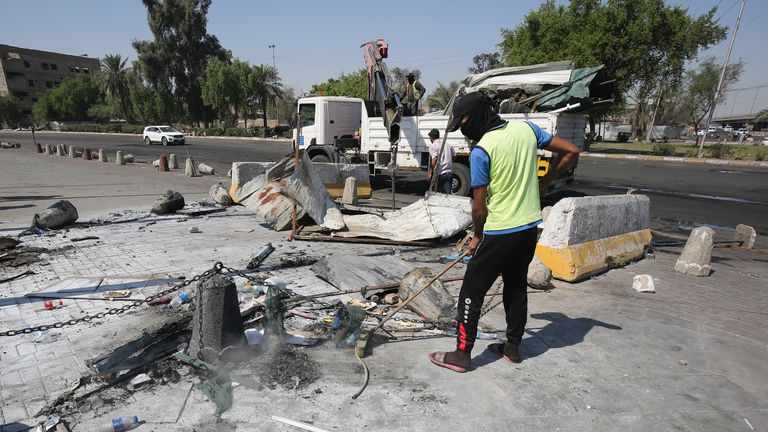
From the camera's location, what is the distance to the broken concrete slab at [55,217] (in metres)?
7.27

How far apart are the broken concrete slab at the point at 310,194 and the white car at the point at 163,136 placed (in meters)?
29.0

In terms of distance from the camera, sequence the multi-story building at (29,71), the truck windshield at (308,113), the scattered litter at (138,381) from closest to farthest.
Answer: the scattered litter at (138,381)
the truck windshield at (308,113)
the multi-story building at (29,71)

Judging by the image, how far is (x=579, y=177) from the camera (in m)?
16.0

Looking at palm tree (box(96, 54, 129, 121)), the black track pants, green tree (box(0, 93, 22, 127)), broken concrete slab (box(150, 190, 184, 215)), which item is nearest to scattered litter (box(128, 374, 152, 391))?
the black track pants

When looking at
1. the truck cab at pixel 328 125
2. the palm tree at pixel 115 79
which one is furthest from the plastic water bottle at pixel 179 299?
the palm tree at pixel 115 79

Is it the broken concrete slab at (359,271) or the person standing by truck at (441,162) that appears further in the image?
the person standing by truck at (441,162)

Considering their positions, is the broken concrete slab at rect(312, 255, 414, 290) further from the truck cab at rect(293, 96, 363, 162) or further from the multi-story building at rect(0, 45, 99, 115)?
the multi-story building at rect(0, 45, 99, 115)

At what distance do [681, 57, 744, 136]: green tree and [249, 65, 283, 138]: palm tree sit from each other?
48476 mm

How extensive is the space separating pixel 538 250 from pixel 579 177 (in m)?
12.0

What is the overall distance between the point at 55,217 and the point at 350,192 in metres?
5.48

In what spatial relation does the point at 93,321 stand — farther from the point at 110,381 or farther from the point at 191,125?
the point at 191,125

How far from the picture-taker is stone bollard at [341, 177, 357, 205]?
968cm

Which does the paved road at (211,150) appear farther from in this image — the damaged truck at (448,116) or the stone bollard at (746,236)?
the stone bollard at (746,236)

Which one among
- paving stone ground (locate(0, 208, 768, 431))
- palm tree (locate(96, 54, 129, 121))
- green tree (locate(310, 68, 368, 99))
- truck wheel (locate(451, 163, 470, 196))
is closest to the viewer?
paving stone ground (locate(0, 208, 768, 431))
